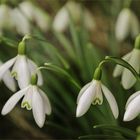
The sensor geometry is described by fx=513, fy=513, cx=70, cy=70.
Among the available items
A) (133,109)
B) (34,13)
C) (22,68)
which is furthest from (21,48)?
(34,13)

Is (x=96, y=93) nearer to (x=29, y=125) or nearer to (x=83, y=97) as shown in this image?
Result: (x=83, y=97)

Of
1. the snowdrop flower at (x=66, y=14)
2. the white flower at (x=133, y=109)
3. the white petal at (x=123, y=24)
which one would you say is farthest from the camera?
the snowdrop flower at (x=66, y=14)

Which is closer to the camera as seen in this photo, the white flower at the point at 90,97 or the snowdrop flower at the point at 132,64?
the white flower at the point at 90,97

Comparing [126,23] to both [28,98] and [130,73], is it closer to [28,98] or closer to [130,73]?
[130,73]

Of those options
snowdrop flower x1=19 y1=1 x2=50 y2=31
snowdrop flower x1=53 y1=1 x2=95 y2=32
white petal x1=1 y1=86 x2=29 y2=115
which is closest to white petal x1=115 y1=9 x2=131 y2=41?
snowdrop flower x1=53 y1=1 x2=95 y2=32

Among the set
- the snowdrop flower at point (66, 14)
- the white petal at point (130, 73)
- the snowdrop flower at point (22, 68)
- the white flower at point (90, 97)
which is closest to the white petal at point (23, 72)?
the snowdrop flower at point (22, 68)

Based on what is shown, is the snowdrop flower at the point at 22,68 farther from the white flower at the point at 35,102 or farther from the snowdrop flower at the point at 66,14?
the snowdrop flower at the point at 66,14

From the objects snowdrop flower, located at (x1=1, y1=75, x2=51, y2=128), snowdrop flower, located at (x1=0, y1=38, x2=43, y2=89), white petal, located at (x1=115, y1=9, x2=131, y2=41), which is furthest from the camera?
white petal, located at (x1=115, y1=9, x2=131, y2=41)

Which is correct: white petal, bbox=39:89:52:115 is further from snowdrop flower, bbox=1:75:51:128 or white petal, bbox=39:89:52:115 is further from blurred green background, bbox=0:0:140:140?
blurred green background, bbox=0:0:140:140

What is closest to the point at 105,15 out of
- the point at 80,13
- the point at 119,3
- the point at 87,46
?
the point at 119,3
